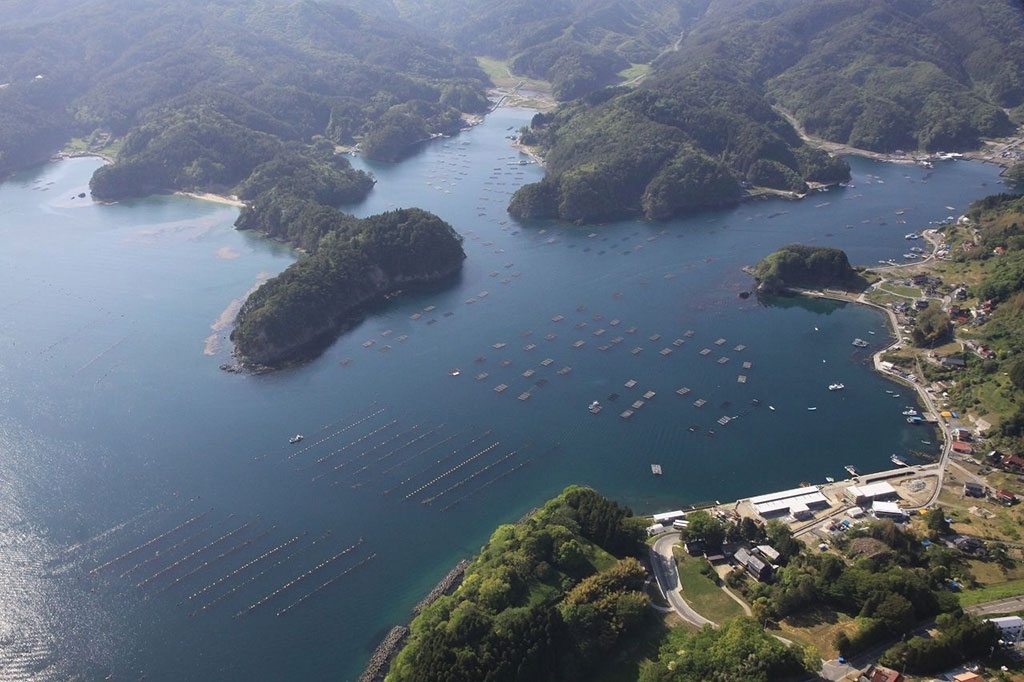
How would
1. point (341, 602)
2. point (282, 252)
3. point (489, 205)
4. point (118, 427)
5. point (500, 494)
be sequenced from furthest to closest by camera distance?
point (489, 205) < point (282, 252) < point (118, 427) < point (500, 494) < point (341, 602)

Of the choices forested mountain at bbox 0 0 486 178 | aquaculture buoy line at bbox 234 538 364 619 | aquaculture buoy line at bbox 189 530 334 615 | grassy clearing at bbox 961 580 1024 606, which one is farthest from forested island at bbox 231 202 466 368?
grassy clearing at bbox 961 580 1024 606

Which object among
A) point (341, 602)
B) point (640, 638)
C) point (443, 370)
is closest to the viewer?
point (640, 638)

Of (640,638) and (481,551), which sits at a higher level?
(640,638)

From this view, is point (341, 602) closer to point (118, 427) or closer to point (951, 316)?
point (118, 427)

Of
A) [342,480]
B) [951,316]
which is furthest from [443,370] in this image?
[951,316]

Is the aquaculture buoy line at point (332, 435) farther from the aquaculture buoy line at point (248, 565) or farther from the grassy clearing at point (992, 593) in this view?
the grassy clearing at point (992, 593)

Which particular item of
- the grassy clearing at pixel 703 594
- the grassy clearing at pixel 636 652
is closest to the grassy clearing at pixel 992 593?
the grassy clearing at pixel 703 594

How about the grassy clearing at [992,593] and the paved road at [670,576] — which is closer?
the grassy clearing at [992,593]
